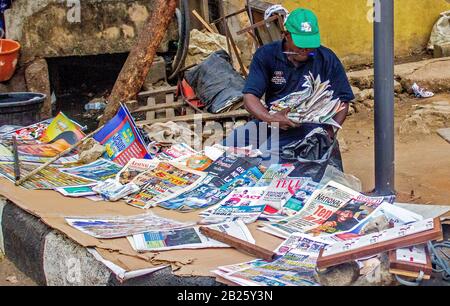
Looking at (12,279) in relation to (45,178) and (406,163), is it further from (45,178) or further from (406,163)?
(406,163)

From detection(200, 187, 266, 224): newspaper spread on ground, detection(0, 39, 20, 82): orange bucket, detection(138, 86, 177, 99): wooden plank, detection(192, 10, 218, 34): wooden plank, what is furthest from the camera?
detection(192, 10, 218, 34): wooden plank

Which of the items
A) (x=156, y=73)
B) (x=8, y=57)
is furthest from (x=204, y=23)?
(x=8, y=57)

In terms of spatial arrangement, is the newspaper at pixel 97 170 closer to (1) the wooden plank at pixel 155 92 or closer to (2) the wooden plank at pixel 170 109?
(2) the wooden plank at pixel 170 109

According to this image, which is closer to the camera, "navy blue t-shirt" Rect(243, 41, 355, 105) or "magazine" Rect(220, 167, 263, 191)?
"magazine" Rect(220, 167, 263, 191)

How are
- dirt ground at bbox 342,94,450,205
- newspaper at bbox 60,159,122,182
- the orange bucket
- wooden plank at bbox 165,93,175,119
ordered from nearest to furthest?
newspaper at bbox 60,159,122,182, dirt ground at bbox 342,94,450,205, wooden plank at bbox 165,93,175,119, the orange bucket

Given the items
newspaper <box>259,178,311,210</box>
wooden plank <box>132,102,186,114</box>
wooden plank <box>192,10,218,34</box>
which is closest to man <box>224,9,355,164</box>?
newspaper <box>259,178,311,210</box>

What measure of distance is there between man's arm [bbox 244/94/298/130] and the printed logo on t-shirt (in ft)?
0.55

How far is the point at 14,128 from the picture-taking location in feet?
19.7

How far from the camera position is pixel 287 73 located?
4578 mm

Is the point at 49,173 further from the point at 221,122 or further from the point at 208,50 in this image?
the point at 208,50

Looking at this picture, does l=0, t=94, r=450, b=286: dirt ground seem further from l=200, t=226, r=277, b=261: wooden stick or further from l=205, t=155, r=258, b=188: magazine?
l=200, t=226, r=277, b=261: wooden stick

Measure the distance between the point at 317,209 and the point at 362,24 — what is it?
5.20m

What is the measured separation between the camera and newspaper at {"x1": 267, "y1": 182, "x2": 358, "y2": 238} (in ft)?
11.7

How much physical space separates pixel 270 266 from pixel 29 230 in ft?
5.05
